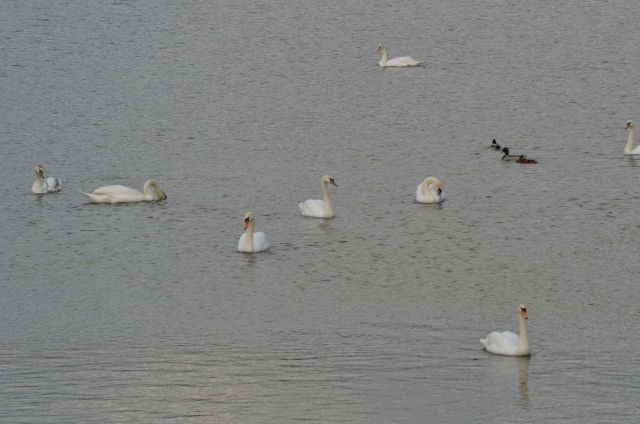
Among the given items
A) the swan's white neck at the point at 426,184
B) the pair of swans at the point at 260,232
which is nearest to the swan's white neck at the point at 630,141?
the swan's white neck at the point at 426,184

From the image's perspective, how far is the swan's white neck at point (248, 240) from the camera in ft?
66.0

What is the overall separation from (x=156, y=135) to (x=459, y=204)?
7475 mm

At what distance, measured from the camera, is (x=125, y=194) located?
2319cm

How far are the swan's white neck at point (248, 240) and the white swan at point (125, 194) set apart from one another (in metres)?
3.36

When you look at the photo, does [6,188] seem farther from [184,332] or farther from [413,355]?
[413,355]

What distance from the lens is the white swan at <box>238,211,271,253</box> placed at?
2017 cm

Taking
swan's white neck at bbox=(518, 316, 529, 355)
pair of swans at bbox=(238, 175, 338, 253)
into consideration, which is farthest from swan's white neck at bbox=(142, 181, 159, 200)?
swan's white neck at bbox=(518, 316, 529, 355)

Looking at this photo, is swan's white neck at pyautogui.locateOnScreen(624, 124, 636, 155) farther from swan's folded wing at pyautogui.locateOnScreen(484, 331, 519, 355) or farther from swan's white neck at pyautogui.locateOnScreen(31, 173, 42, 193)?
swan's folded wing at pyautogui.locateOnScreen(484, 331, 519, 355)

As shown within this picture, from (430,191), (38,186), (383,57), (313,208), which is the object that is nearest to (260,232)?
(313,208)

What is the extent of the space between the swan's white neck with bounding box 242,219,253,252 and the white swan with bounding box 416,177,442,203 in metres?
3.63

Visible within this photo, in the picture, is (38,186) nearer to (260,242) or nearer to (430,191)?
(260,242)

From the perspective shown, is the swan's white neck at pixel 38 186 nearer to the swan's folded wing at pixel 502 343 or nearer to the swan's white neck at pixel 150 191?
the swan's white neck at pixel 150 191

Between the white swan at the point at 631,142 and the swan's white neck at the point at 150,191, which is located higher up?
the white swan at the point at 631,142

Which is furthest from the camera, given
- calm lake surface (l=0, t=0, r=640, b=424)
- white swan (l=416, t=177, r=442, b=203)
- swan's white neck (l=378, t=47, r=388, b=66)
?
swan's white neck (l=378, t=47, r=388, b=66)
